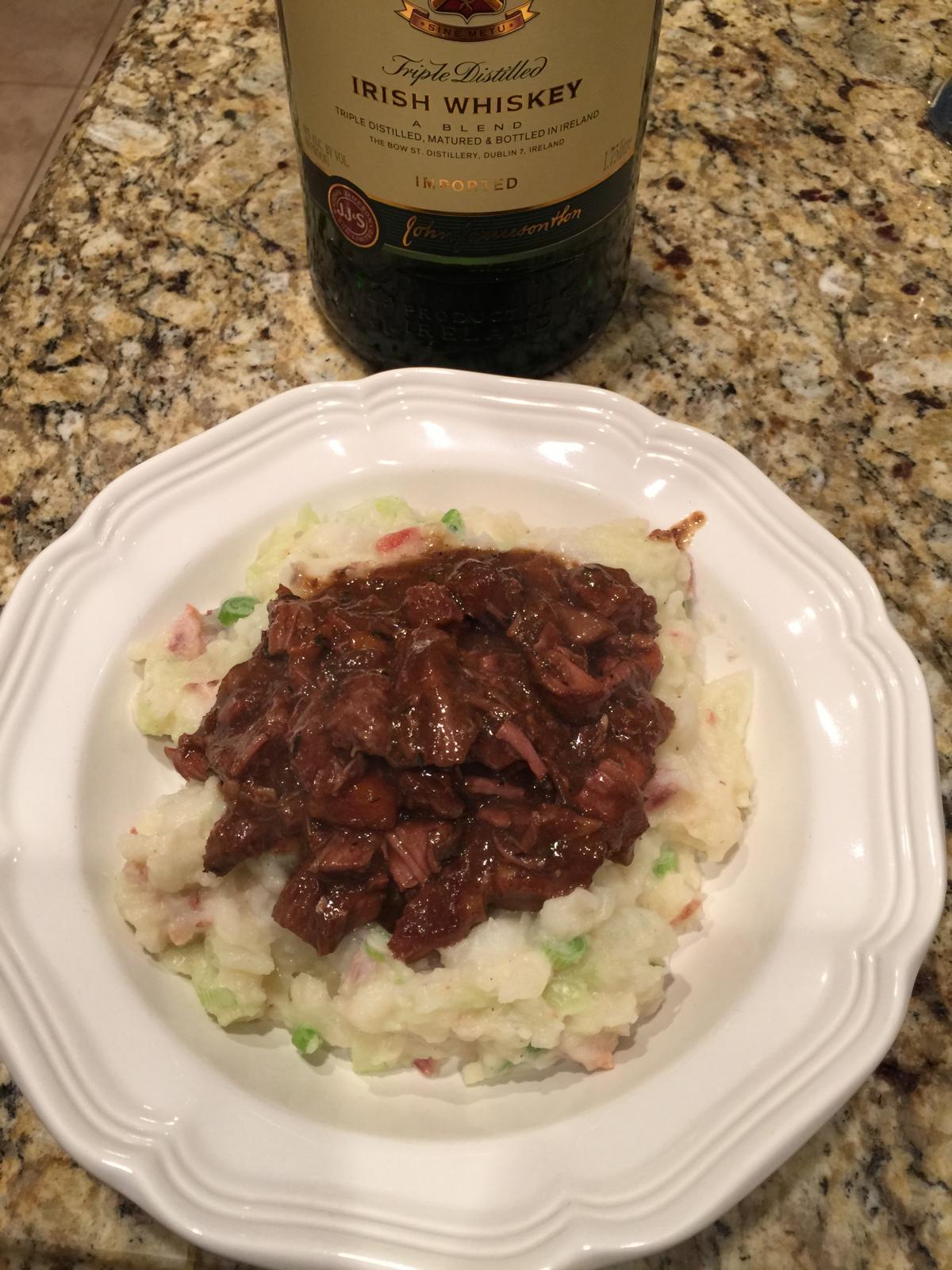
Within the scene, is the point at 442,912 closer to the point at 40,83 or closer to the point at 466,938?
the point at 466,938

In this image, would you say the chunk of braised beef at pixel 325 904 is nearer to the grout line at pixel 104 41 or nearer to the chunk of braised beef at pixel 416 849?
the chunk of braised beef at pixel 416 849

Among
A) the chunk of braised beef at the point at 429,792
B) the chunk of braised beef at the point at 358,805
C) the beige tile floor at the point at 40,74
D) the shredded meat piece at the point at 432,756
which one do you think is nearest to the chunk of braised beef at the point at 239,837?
the shredded meat piece at the point at 432,756

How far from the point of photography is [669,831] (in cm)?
175

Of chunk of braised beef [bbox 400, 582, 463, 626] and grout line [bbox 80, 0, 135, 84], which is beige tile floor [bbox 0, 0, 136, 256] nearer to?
grout line [bbox 80, 0, 135, 84]

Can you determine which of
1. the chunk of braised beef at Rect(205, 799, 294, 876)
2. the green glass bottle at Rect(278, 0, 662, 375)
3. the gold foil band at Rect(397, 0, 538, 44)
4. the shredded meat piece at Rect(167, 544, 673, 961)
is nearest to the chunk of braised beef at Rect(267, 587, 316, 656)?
the shredded meat piece at Rect(167, 544, 673, 961)

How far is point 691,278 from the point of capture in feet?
9.05

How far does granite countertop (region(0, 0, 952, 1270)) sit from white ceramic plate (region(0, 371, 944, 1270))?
15.1 inches

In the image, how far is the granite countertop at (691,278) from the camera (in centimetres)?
241

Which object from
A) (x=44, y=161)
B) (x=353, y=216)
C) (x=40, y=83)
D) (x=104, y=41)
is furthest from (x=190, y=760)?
(x=104, y=41)

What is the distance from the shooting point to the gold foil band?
1545mm

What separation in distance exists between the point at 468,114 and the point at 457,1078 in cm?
160

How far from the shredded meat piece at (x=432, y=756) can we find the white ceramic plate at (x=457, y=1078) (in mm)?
Result: 238

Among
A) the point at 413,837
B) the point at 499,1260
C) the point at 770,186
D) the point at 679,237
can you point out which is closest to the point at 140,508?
the point at 413,837

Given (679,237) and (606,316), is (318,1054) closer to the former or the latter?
(606,316)
